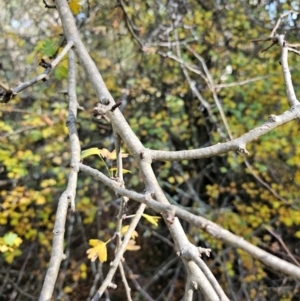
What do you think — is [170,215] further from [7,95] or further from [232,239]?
[7,95]

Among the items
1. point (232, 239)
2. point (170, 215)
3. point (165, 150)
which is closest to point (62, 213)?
point (170, 215)

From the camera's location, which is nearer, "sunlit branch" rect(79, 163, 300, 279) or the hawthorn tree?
"sunlit branch" rect(79, 163, 300, 279)

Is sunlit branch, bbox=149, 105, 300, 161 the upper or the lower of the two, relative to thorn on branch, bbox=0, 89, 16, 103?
lower

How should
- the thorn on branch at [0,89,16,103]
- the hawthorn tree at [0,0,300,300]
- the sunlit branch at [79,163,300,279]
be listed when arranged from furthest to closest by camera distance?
1. the hawthorn tree at [0,0,300,300]
2. the thorn on branch at [0,89,16,103]
3. the sunlit branch at [79,163,300,279]

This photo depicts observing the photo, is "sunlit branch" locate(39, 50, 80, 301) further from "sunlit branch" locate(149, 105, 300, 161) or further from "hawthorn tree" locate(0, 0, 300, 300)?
"hawthorn tree" locate(0, 0, 300, 300)

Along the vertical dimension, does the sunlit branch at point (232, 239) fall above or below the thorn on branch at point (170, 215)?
below

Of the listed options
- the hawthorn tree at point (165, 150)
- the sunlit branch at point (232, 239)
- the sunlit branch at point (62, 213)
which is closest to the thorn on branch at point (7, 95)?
the sunlit branch at point (62, 213)

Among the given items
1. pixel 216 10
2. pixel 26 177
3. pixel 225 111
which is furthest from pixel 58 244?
pixel 216 10

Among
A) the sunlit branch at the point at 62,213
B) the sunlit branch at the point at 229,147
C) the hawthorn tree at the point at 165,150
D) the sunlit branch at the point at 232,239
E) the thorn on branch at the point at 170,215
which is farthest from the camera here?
the hawthorn tree at the point at 165,150

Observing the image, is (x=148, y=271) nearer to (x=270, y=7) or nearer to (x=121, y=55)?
(x=121, y=55)

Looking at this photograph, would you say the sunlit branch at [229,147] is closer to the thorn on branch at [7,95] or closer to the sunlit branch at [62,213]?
the sunlit branch at [62,213]

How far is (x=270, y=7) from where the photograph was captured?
12.6 feet

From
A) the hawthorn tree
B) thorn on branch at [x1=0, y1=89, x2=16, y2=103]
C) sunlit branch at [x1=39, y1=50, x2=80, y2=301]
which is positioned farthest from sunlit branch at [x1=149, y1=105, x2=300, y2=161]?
the hawthorn tree

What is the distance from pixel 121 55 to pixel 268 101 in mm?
1357
